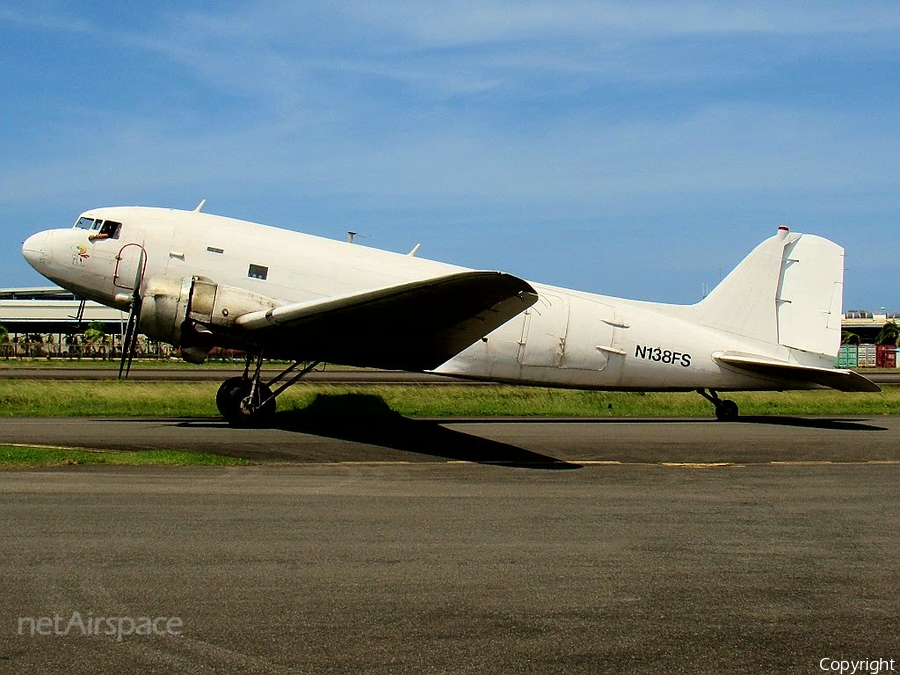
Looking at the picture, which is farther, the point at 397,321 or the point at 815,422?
the point at 815,422

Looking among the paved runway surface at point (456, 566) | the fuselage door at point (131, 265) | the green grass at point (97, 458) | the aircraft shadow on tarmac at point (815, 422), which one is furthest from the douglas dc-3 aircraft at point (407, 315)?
the paved runway surface at point (456, 566)

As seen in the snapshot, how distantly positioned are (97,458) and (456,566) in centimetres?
827

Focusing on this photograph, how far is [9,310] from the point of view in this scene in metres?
87.2

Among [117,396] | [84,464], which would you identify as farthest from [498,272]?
[117,396]

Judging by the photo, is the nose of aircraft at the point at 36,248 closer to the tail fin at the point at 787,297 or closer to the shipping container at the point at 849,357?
the tail fin at the point at 787,297

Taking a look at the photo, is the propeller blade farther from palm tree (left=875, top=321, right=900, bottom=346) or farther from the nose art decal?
palm tree (left=875, top=321, right=900, bottom=346)

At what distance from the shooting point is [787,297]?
21.4 m

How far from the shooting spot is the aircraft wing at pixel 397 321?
14641 mm

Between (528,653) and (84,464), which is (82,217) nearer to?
(84,464)

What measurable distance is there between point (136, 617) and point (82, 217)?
16.0 meters

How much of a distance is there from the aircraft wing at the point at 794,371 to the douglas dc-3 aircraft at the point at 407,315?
1.6 inches

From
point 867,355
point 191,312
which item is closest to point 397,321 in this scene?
point 191,312

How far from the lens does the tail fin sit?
69.6 feet

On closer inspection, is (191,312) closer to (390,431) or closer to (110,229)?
(110,229)
